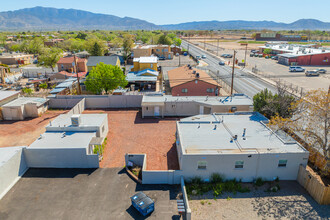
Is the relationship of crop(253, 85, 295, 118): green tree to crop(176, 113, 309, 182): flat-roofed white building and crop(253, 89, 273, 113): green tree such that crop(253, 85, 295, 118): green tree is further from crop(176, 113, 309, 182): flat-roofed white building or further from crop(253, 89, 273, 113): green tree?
crop(176, 113, 309, 182): flat-roofed white building

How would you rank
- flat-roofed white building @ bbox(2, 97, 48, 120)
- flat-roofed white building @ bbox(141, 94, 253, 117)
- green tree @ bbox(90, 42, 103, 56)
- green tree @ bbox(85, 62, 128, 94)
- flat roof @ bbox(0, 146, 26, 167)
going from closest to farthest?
1. flat roof @ bbox(0, 146, 26, 167)
2. flat-roofed white building @ bbox(141, 94, 253, 117)
3. flat-roofed white building @ bbox(2, 97, 48, 120)
4. green tree @ bbox(85, 62, 128, 94)
5. green tree @ bbox(90, 42, 103, 56)

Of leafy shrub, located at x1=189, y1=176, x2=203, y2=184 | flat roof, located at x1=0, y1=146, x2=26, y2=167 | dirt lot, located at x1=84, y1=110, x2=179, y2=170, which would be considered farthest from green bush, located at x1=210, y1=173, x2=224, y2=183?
flat roof, located at x1=0, y1=146, x2=26, y2=167

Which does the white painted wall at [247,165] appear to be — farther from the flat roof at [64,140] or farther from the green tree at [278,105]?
the flat roof at [64,140]

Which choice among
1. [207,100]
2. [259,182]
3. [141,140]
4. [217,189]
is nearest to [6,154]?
[141,140]

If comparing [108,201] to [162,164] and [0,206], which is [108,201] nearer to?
[162,164]

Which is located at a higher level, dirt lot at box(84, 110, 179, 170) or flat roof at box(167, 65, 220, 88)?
flat roof at box(167, 65, 220, 88)

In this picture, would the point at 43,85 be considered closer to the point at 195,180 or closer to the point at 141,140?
the point at 141,140
